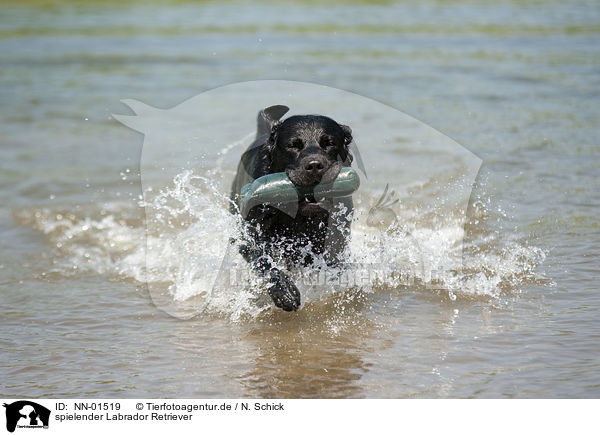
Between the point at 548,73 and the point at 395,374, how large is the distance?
8.78 meters

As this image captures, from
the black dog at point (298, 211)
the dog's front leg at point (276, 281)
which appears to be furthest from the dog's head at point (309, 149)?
the dog's front leg at point (276, 281)

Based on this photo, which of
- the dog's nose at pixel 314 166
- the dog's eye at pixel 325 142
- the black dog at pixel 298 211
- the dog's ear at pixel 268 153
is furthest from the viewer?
the dog's ear at pixel 268 153

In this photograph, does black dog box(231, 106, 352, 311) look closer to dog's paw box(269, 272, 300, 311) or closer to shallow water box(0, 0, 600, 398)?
dog's paw box(269, 272, 300, 311)

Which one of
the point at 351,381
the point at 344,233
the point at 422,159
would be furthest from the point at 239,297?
the point at 422,159

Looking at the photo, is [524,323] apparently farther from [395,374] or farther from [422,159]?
[422,159]

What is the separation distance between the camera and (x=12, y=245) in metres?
6.53

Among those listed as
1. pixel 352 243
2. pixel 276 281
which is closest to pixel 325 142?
pixel 276 281

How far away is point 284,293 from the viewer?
4.71 meters

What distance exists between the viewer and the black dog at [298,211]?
470 cm

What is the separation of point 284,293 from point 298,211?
54 cm

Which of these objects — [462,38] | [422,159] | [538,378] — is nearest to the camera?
[538,378]
